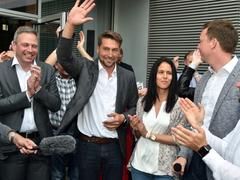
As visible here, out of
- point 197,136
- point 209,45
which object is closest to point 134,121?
point 209,45

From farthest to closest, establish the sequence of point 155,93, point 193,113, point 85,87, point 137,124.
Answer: point 155,93 → point 85,87 → point 137,124 → point 193,113

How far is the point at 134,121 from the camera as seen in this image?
3035mm

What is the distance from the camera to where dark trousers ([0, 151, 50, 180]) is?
A: 9.37 feet

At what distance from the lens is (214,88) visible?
272 centimetres

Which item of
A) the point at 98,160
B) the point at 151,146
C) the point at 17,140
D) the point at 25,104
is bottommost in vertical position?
the point at 98,160


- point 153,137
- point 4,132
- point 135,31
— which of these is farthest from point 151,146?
point 135,31

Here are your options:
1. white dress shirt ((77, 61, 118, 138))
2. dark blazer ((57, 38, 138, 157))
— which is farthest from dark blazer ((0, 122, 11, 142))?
white dress shirt ((77, 61, 118, 138))

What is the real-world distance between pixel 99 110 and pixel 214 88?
1019mm

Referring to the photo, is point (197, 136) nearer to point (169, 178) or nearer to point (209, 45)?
point (209, 45)

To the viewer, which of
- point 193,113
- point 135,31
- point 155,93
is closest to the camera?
point 193,113

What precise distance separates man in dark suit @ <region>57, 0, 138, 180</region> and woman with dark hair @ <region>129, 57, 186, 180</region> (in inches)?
6.6

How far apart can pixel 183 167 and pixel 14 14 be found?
15.6 ft

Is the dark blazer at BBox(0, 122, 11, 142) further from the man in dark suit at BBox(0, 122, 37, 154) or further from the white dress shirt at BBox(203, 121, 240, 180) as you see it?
the white dress shirt at BBox(203, 121, 240, 180)

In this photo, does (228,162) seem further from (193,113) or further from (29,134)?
(29,134)
